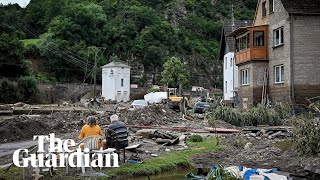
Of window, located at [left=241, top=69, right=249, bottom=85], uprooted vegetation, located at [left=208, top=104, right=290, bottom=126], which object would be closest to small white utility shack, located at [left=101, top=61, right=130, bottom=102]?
window, located at [left=241, top=69, right=249, bottom=85]

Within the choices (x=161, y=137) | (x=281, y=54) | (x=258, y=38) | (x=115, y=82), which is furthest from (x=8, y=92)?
(x=161, y=137)

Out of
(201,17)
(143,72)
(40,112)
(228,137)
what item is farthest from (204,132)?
(201,17)

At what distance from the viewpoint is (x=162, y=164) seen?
14758mm

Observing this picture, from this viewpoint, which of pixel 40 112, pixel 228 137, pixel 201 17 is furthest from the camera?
pixel 201 17

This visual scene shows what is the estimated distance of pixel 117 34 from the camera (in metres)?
109

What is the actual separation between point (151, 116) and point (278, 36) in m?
12.1

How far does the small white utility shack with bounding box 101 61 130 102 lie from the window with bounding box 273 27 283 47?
1912 inches

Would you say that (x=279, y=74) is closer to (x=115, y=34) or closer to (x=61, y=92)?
(x=61, y=92)

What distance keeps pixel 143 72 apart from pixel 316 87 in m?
74.9

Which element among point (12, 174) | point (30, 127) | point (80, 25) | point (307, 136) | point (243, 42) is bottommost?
point (12, 174)

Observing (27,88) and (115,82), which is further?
(115,82)

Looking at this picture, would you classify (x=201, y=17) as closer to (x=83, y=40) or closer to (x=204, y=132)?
(x=83, y=40)

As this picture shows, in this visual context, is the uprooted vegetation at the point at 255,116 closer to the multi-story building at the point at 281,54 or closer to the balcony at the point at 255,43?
the multi-story building at the point at 281,54

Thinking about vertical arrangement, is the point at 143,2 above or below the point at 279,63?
above
